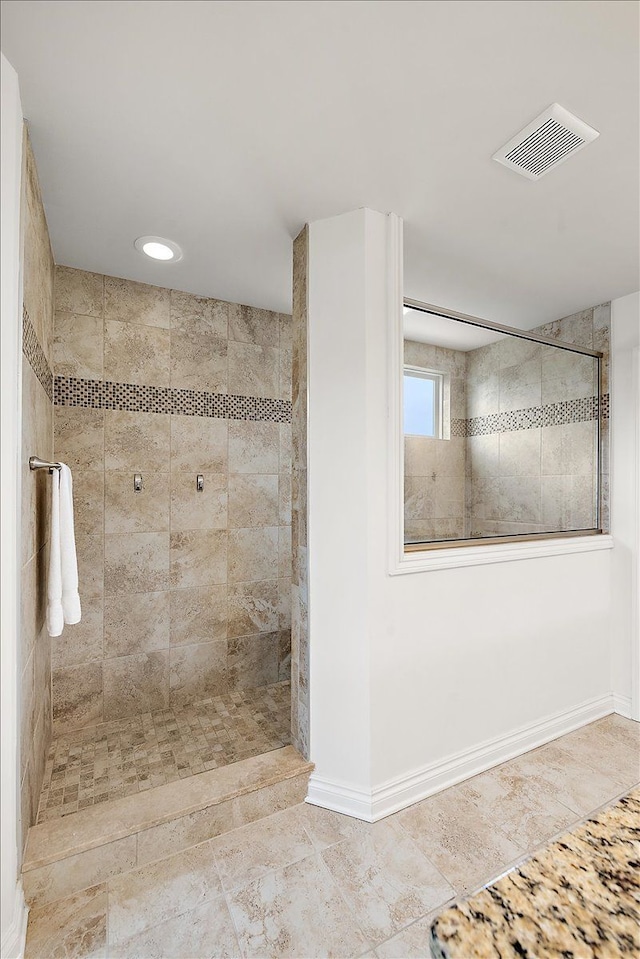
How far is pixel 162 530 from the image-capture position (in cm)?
265

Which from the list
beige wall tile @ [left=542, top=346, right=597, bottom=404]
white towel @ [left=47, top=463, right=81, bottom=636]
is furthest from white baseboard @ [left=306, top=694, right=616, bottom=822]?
beige wall tile @ [left=542, top=346, right=597, bottom=404]

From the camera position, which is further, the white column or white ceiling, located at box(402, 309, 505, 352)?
white ceiling, located at box(402, 309, 505, 352)

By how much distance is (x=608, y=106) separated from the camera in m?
1.38

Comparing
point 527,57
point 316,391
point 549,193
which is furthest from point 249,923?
point 549,193

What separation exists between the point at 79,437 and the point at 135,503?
0.45m

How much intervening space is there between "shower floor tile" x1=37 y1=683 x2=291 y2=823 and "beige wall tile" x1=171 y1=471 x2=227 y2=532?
1.03 metres

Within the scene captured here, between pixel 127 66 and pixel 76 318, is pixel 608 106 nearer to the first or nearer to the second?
pixel 127 66

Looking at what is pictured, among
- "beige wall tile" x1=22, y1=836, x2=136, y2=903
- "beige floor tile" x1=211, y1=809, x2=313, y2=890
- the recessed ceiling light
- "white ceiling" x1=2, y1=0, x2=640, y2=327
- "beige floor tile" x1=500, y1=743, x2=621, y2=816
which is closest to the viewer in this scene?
"white ceiling" x1=2, y1=0, x2=640, y2=327

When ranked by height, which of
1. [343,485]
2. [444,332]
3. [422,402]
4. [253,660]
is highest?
[444,332]

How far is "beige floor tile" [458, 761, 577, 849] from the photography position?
1.81 m

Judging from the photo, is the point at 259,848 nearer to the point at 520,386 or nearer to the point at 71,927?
the point at 71,927

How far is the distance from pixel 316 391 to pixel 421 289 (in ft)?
3.92

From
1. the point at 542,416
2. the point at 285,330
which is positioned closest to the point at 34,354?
the point at 285,330

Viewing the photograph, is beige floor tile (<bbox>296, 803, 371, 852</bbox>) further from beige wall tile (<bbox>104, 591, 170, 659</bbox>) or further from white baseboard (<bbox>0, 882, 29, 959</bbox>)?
beige wall tile (<bbox>104, 591, 170, 659</bbox>)
